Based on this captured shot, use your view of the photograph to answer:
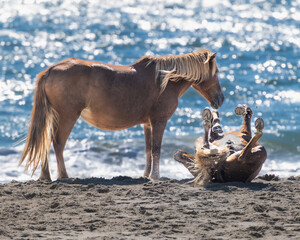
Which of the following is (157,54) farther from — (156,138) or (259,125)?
(259,125)

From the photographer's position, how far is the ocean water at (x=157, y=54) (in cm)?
1276

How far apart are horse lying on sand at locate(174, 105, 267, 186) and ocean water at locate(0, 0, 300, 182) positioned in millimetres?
3062

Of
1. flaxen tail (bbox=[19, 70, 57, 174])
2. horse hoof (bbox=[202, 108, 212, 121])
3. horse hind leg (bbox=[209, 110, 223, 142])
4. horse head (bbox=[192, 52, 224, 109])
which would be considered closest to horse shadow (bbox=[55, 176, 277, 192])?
flaxen tail (bbox=[19, 70, 57, 174])

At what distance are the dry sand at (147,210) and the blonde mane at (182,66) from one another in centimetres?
167

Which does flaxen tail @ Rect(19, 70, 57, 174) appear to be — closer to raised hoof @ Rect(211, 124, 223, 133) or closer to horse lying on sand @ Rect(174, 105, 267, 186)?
horse lying on sand @ Rect(174, 105, 267, 186)

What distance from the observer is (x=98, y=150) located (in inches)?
515

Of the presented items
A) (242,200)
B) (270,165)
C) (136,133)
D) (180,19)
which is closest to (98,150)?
(136,133)

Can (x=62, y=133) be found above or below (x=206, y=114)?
below

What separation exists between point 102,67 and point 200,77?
5.48 feet

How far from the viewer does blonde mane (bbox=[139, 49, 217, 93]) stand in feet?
28.7

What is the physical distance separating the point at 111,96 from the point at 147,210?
7.83 ft

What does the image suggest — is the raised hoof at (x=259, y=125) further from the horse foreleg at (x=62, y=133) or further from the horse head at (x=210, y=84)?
the horse foreleg at (x=62, y=133)

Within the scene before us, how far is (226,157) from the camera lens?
7562mm

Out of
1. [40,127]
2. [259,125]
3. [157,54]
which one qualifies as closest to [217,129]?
[259,125]
